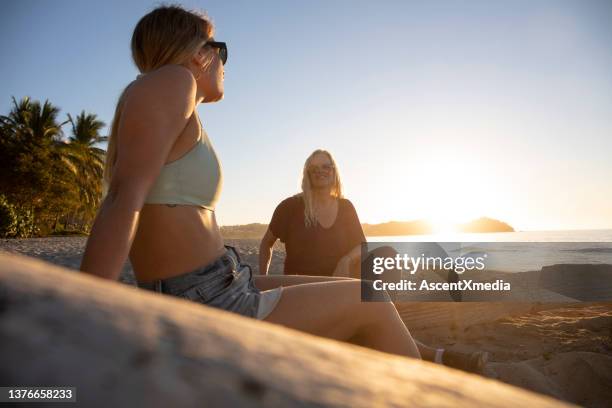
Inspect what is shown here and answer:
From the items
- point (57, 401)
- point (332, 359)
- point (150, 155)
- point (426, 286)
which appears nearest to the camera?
point (57, 401)

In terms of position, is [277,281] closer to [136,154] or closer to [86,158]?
[136,154]

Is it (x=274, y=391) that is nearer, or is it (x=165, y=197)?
(x=274, y=391)

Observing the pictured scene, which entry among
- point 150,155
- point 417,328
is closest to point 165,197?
point 150,155

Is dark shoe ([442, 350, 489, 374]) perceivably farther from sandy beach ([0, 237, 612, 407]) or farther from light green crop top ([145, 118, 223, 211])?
light green crop top ([145, 118, 223, 211])

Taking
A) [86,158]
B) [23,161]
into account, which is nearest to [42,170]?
[23,161]

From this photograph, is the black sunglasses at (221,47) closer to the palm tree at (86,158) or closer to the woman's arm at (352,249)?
the woman's arm at (352,249)

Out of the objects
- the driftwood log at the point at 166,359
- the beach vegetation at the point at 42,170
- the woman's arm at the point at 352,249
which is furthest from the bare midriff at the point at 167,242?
the beach vegetation at the point at 42,170

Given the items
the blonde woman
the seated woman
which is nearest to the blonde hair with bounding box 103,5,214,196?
the blonde woman

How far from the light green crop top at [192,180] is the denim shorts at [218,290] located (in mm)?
250

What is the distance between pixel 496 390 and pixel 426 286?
24.5 ft

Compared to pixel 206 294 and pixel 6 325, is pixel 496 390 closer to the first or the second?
pixel 6 325

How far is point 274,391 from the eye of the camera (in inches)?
10.9

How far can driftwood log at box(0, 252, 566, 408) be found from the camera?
25 centimetres

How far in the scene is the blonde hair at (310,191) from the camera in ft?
14.2
